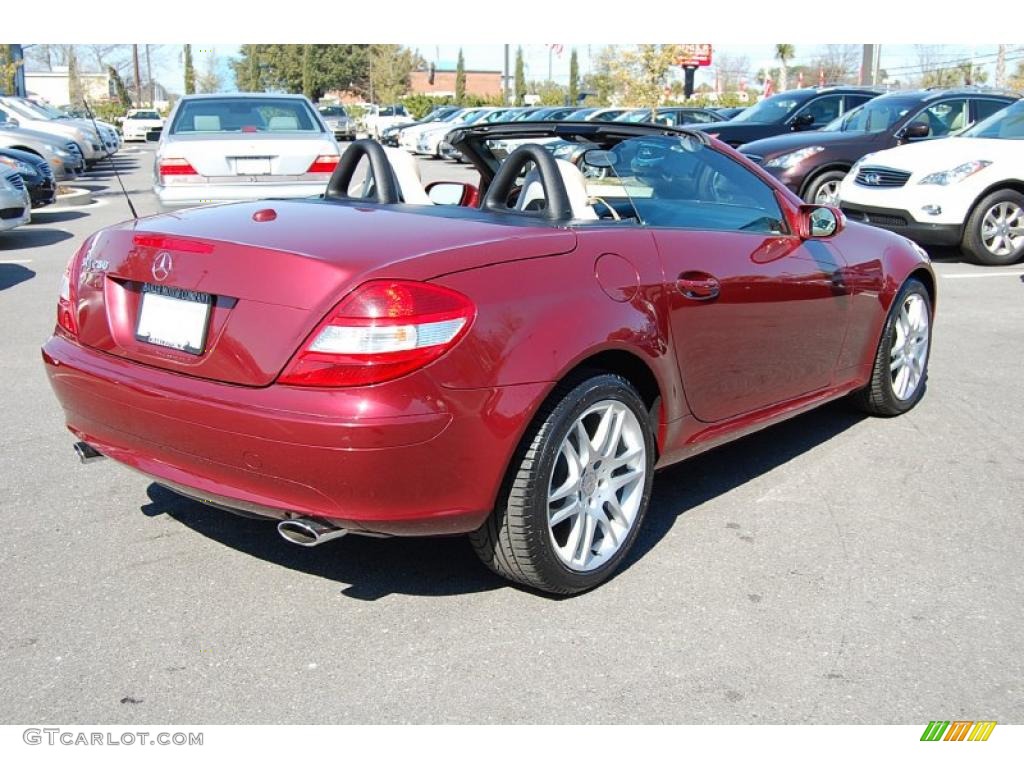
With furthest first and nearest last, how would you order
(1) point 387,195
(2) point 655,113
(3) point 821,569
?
(2) point 655,113 → (1) point 387,195 → (3) point 821,569

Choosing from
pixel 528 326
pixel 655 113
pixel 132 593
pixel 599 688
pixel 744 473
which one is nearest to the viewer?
pixel 599 688

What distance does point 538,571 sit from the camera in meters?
3.38

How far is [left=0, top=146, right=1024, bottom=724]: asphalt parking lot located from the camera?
2.95 m

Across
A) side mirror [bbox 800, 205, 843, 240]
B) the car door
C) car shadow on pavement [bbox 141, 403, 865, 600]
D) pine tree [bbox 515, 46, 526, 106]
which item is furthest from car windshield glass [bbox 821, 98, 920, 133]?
pine tree [bbox 515, 46, 526, 106]

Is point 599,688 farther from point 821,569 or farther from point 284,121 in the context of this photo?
point 284,121

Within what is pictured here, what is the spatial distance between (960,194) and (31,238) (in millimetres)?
10678

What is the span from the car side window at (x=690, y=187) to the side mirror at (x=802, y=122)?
42.1 ft

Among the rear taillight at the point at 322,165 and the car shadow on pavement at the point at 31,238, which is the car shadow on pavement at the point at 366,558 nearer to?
the rear taillight at the point at 322,165

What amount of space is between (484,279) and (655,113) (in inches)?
851

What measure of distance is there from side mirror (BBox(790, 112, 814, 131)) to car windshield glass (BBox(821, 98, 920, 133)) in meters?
2.10

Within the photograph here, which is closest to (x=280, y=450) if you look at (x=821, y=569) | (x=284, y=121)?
(x=821, y=569)

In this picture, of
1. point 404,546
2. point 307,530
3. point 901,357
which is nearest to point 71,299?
point 307,530

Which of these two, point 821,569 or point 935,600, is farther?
point 821,569

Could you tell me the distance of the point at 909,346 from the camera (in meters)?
5.65
